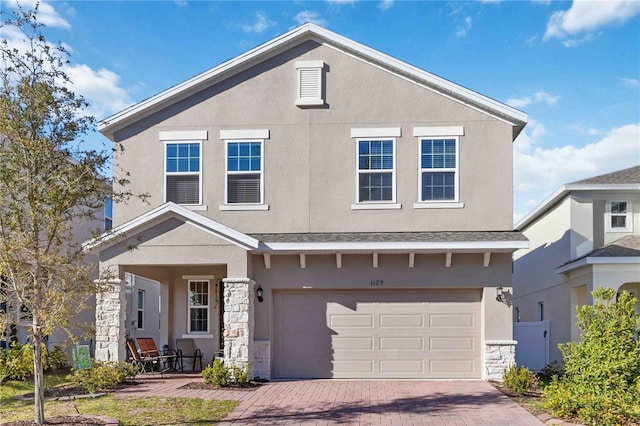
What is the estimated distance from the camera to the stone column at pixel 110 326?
48.5 feet

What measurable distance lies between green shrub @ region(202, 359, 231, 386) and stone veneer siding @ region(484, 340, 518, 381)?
6015mm

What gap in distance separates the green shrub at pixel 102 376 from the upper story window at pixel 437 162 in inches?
304

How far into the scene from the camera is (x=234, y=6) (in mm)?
14648

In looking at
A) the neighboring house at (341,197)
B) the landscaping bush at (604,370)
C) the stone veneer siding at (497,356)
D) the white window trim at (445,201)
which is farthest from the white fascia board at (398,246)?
the landscaping bush at (604,370)

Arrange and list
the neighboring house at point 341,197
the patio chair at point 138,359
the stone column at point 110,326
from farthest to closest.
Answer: the patio chair at point 138,359, the neighboring house at point 341,197, the stone column at point 110,326

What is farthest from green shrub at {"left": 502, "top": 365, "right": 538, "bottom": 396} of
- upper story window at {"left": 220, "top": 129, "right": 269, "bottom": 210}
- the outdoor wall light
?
upper story window at {"left": 220, "top": 129, "right": 269, "bottom": 210}

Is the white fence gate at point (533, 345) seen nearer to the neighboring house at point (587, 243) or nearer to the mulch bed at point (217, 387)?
the neighboring house at point (587, 243)

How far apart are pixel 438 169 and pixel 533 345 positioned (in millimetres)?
7244

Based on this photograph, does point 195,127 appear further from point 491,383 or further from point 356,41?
point 491,383

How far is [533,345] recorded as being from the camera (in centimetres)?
1984

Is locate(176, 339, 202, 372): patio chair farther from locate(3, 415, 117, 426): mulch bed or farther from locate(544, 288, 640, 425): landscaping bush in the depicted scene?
locate(544, 288, 640, 425): landscaping bush

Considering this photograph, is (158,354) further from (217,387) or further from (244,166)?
(244,166)

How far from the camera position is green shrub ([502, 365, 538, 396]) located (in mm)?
13461

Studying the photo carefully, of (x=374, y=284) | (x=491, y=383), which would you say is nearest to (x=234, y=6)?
(x=374, y=284)
